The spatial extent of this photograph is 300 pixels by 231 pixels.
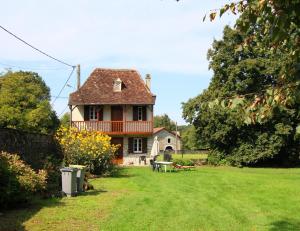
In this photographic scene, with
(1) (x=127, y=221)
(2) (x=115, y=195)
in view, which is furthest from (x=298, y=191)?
(1) (x=127, y=221)

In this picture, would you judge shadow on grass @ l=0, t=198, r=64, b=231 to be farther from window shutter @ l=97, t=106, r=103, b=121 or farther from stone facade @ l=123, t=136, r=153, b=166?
window shutter @ l=97, t=106, r=103, b=121

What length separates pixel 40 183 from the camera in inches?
560

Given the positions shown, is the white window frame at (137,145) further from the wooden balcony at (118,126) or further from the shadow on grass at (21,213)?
the shadow on grass at (21,213)

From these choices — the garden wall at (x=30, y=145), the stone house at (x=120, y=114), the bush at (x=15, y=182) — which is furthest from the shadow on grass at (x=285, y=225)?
the stone house at (x=120, y=114)

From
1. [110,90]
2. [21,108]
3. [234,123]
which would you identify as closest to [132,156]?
[110,90]

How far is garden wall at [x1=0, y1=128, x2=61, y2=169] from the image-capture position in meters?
15.8

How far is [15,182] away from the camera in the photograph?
12.3 metres

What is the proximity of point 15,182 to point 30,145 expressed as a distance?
23.0 ft

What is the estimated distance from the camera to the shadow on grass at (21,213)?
395 inches

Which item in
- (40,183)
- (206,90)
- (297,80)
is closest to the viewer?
(297,80)

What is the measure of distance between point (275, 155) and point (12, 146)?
28.4 metres

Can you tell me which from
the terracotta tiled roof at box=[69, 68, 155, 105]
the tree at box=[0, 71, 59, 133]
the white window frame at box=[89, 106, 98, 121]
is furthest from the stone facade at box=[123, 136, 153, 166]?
the tree at box=[0, 71, 59, 133]

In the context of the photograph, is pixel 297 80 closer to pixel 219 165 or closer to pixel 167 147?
pixel 219 165

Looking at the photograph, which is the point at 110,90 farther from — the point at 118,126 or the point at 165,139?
the point at 165,139
